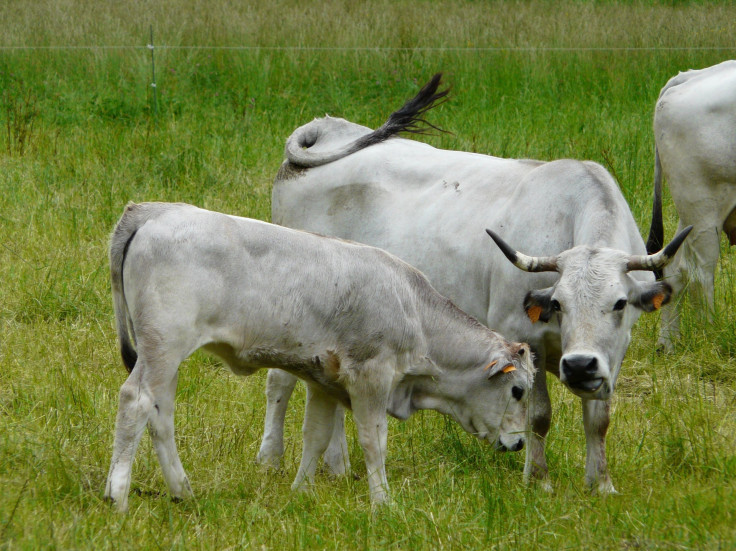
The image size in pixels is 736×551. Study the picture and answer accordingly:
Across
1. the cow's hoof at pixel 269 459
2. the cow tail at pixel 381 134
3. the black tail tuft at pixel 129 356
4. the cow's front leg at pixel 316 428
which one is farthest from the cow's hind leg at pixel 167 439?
the cow tail at pixel 381 134

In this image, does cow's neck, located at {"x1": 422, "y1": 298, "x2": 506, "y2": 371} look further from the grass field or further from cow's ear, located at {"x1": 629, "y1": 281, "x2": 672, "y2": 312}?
cow's ear, located at {"x1": 629, "y1": 281, "x2": 672, "y2": 312}

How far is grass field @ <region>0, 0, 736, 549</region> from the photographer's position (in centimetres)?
398

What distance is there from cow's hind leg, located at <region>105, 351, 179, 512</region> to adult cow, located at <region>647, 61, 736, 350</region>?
144 inches

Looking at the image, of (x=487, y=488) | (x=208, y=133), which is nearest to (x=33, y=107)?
(x=208, y=133)

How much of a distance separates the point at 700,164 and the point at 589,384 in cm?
276

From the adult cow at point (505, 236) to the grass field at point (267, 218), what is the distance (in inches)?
19.2

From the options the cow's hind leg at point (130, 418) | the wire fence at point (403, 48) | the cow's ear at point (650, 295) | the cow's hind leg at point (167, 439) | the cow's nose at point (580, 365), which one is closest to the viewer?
the cow's hind leg at point (130, 418)

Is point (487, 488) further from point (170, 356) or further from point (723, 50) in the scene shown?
point (723, 50)

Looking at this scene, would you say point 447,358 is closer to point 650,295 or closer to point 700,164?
point 650,295

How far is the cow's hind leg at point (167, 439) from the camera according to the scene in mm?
4082

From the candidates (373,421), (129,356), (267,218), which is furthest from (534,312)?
(267,218)

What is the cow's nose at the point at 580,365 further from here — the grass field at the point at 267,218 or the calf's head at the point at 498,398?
the grass field at the point at 267,218

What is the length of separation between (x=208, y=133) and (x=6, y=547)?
746 centimetres

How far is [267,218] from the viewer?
27.8 ft
